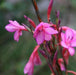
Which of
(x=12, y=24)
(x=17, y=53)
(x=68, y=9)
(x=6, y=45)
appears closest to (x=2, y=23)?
(x=6, y=45)

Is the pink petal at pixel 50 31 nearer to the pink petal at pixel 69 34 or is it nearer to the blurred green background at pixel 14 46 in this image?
the pink petal at pixel 69 34

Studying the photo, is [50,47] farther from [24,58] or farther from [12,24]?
[24,58]

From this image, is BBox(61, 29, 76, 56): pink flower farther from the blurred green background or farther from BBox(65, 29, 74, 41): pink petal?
the blurred green background

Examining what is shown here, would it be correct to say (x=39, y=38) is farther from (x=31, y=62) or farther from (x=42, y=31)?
(x=31, y=62)

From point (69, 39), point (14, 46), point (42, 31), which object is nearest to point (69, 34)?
point (69, 39)

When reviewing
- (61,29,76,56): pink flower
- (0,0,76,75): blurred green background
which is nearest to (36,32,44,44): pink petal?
(61,29,76,56): pink flower

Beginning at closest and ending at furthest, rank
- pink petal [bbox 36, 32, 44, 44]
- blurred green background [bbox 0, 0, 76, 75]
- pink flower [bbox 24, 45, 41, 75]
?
1. pink petal [bbox 36, 32, 44, 44]
2. pink flower [bbox 24, 45, 41, 75]
3. blurred green background [bbox 0, 0, 76, 75]

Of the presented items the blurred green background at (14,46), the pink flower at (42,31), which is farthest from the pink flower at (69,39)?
the blurred green background at (14,46)

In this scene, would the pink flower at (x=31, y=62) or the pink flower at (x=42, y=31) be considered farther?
the pink flower at (x=31, y=62)
